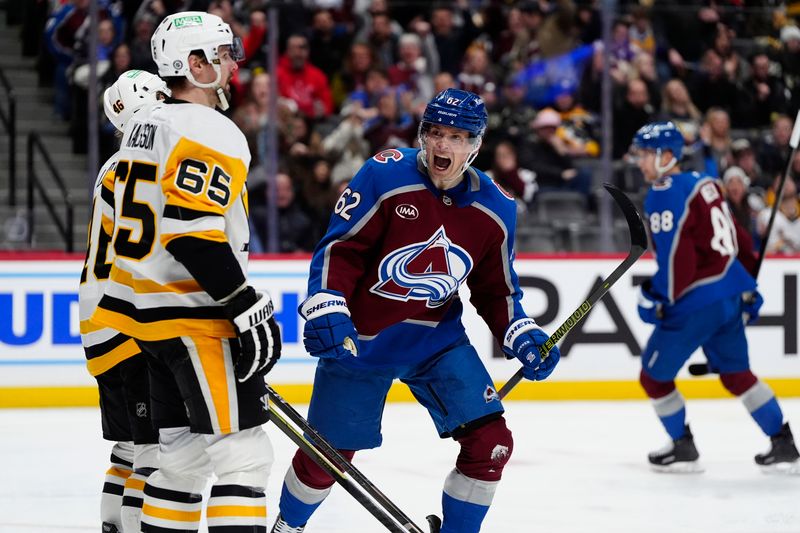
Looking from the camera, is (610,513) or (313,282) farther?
(610,513)

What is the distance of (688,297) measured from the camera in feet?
15.8

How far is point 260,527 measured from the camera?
2582mm

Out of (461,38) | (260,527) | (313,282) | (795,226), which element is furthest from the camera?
(461,38)

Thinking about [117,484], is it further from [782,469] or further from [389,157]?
[782,469]

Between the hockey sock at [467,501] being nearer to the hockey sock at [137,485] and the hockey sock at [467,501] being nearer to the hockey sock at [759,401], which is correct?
the hockey sock at [137,485]

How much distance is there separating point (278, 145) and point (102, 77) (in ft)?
3.26

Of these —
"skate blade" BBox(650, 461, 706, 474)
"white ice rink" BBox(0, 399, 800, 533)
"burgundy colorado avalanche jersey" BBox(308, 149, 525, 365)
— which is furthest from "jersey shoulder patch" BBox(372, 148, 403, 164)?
"skate blade" BBox(650, 461, 706, 474)

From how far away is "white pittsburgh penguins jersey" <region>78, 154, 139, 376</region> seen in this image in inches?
120

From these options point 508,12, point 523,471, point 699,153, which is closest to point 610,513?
point 523,471

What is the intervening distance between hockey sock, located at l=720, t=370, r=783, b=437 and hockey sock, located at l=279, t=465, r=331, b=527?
2.34 metres

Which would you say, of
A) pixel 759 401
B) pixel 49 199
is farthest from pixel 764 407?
pixel 49 199

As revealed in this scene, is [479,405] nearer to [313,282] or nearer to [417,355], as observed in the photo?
[417,355]

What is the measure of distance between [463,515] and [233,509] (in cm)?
72

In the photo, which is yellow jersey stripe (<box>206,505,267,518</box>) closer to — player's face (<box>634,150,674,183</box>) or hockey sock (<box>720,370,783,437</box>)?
player's face (<box>634,150,674,183</box>)
